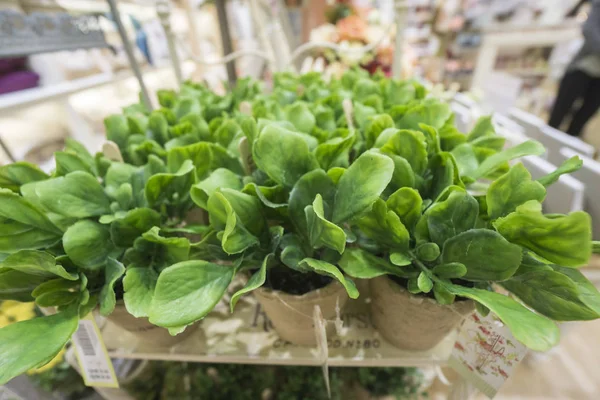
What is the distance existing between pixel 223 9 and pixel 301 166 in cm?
109

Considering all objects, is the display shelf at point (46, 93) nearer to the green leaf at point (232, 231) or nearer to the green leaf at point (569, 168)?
the green leaf at point (232, 231)

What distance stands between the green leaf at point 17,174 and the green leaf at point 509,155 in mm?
579

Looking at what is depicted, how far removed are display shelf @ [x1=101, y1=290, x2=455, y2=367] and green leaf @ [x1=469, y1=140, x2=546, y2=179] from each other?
24cm

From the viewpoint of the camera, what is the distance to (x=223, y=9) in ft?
3.92

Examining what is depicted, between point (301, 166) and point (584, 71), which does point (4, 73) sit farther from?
point (584, 71)

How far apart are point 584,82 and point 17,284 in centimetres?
221

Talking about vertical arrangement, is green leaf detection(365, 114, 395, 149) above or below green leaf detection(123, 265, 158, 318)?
above

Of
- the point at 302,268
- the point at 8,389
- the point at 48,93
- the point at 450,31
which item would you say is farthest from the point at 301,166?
the point at 450,31

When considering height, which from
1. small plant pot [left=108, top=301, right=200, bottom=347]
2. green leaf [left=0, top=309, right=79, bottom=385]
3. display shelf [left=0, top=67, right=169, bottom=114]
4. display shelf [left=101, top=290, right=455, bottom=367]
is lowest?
display shelf [left=101, top=290, right=455, bottom=367]

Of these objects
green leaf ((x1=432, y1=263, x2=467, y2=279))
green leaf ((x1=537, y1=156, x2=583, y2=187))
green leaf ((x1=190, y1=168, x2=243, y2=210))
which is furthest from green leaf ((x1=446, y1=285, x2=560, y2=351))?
green leaf ((x1=190, y1=168, x2=243, y2=210))

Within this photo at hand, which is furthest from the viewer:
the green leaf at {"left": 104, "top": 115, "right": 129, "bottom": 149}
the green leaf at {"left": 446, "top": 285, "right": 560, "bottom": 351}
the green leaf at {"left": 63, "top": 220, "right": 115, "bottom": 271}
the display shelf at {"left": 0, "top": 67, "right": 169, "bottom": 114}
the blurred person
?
the blurred person

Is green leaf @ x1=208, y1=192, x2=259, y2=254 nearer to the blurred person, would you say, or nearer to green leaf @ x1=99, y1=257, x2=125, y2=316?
green leaf @ x1=99, y1=257, x2=125, y2=316

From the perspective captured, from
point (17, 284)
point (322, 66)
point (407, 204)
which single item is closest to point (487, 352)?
point (407, 204)

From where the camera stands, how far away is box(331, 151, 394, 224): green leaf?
0.30m
